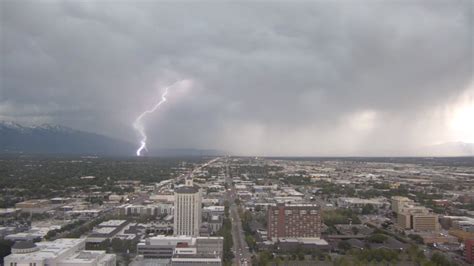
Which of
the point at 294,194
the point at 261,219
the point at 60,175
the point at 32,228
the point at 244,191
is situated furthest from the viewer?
the point at 60,175

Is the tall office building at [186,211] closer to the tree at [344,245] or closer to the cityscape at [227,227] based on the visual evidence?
the cityscape at [227,227]

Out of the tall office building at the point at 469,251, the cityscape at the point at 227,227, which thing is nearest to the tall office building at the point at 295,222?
the cityscape at the point at 227,227

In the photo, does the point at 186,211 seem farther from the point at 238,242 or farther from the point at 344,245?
the point at 344,245

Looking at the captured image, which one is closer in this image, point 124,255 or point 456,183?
point 124,255

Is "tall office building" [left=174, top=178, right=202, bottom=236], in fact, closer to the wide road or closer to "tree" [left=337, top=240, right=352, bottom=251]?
the wide road

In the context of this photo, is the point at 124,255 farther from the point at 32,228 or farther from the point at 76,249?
the point at 32,228

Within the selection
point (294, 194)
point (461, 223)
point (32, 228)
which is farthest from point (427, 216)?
point (32, 228)
